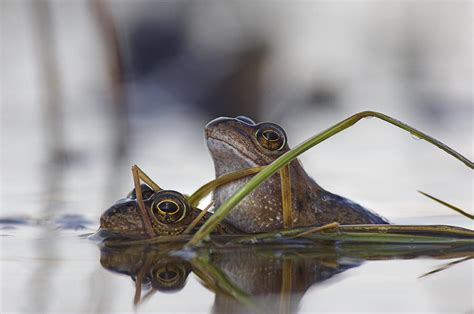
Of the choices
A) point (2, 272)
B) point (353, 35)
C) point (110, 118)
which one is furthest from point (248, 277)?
point (353, 35)

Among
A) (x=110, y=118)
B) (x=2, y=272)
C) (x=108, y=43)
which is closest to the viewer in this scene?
(x=2, y=272)

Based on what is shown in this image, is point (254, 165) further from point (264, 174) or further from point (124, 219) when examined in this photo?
point (264, 174)

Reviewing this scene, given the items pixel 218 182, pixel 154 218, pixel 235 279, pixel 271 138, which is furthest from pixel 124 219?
pixel 235 279

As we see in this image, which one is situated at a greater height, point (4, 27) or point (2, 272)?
point (4, 27)

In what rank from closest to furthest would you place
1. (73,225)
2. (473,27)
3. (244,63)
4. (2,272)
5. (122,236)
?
(2,272)
(122,236)
(73,225)
(244,63)
(473,27)

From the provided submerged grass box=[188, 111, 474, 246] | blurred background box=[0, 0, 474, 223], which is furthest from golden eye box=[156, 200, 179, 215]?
blurred background box=[0, 0, 474, 223]

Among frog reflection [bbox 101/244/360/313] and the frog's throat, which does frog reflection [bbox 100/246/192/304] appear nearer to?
frog reflection [bbox 101/244/360/313]

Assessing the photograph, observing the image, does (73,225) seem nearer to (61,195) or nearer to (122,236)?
(122,236)

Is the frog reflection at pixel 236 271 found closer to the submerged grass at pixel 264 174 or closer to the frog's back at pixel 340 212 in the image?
the submerged grass at pixel 264 174
